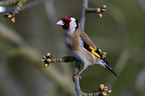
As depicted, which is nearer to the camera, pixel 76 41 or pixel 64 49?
pixel 76 41

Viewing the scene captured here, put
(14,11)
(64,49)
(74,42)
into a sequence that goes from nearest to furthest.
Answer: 1. (14,11)
2. (74,42)
3. (64,49)

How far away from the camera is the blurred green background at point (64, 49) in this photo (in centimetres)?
476

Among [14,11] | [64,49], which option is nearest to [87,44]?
[14,11]

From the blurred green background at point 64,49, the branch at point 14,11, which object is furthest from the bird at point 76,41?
the blurred green background at point 64,49

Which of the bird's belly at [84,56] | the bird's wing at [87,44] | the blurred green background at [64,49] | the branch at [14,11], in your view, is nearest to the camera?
the branch at [14,11]

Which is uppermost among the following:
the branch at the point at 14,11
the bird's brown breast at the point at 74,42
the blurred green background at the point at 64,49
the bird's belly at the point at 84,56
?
the branch at the point at 14,11

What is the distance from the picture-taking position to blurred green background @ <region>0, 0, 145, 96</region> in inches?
187

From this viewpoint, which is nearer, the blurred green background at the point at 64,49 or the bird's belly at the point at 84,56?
the bird's belly at the point at 84,56

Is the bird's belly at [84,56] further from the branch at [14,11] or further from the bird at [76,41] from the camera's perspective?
the branch at [14,11]

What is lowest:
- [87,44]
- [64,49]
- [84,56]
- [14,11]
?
[64,49]

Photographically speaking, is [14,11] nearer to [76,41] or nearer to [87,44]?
[76,41]

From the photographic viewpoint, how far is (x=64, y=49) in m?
5.17

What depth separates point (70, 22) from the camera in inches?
111

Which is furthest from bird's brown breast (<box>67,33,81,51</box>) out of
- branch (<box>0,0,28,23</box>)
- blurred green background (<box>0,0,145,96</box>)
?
blurred green background (<box>0,0,145,96</box>)
